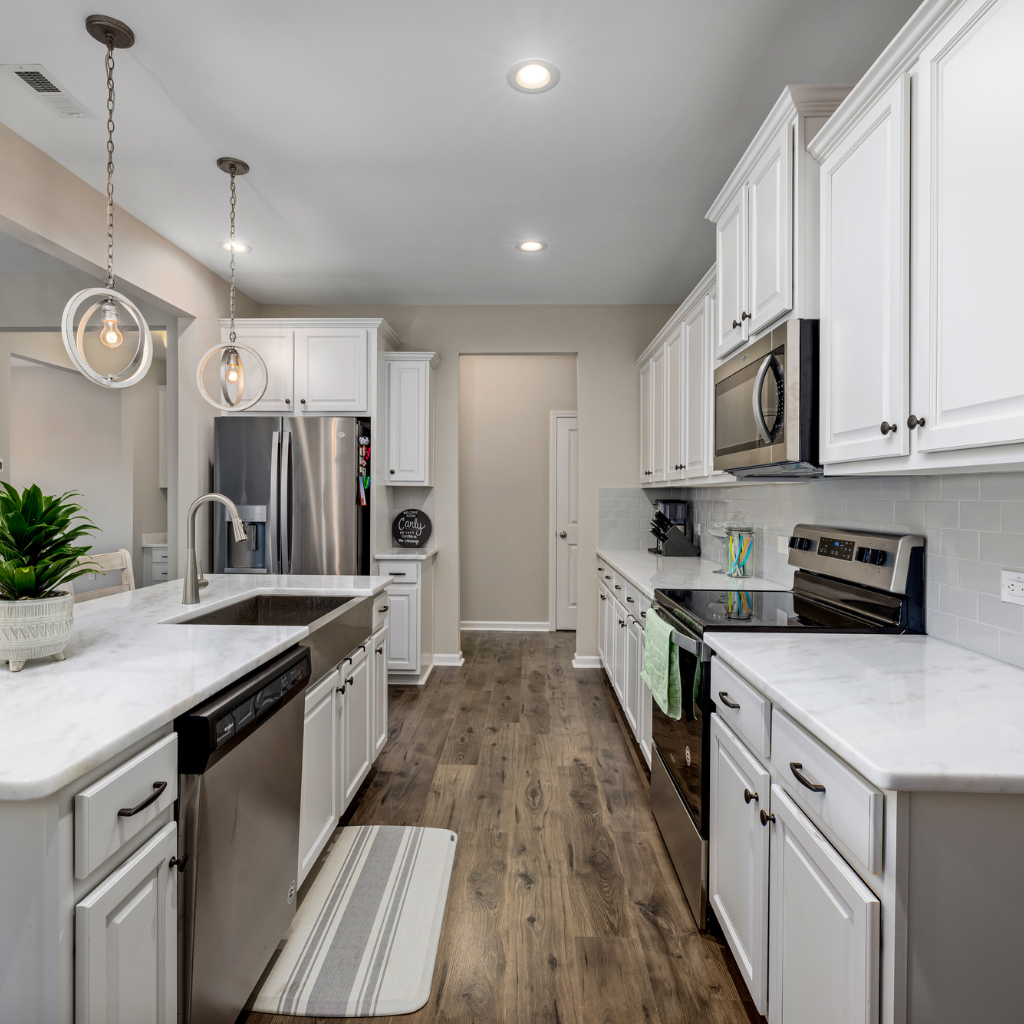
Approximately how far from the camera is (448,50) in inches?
79.8

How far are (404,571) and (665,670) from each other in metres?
2.60

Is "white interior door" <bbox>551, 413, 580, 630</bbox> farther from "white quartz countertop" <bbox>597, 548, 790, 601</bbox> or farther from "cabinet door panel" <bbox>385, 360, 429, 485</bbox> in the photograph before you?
"cabinet door panel" <bbox>385, 360, 429, 485</bbox>

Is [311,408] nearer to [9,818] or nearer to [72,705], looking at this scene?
[72,705]

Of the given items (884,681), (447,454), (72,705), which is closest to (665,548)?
(447,454)

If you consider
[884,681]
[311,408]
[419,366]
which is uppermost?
[419,366]

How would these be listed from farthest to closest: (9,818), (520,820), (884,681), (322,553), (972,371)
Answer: (322,553) → (520,820) → (884,681) → (972,371) → (9,818)

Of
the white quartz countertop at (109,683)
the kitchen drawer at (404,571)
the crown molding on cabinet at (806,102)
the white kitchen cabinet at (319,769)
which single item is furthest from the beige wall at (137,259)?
the crown molding on cabinet at (806,102)

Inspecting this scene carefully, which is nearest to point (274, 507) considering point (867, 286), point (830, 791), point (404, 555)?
point (404, 555)

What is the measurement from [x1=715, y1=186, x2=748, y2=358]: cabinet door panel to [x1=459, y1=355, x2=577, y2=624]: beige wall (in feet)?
12.1

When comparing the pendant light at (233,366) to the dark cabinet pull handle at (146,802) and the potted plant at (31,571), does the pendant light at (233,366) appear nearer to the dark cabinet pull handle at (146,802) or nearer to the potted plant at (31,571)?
the potted plant at (31,571)

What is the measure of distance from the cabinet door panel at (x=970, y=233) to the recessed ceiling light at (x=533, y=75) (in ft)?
3.91

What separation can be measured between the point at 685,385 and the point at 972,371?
2305 millimetres

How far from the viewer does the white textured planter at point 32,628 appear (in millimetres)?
1354

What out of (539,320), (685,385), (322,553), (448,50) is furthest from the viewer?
(539,320)
